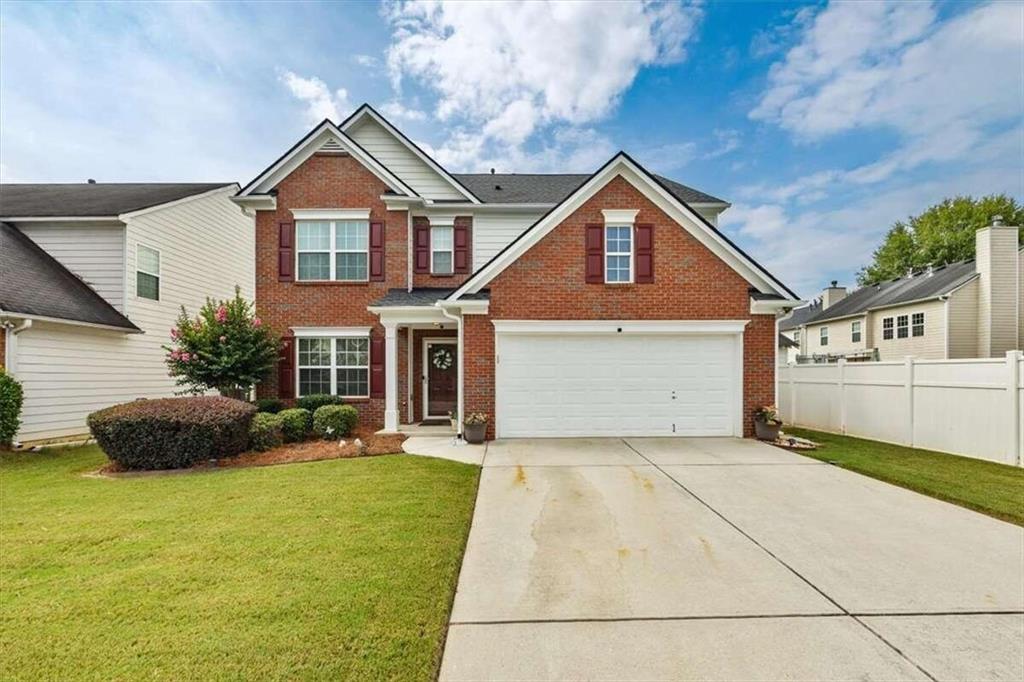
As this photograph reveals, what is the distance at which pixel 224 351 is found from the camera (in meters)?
11.2

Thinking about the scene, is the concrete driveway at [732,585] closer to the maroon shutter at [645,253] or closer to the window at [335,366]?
the maroon shutter at [645,253]

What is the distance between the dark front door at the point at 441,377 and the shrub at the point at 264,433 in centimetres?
464

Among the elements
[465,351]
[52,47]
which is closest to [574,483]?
[465,351]

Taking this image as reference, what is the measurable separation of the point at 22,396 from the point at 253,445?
16.5 feet

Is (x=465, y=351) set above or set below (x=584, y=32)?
below

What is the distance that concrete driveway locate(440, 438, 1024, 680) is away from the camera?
116 inches

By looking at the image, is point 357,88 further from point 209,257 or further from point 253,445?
point 253,445

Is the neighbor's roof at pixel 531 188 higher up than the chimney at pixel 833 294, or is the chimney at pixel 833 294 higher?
the neighbor's roof at pixel 531 188

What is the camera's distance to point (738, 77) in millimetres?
16250

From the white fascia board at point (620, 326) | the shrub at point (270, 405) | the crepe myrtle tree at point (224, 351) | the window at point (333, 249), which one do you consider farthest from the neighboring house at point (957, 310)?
the crepe myrtle tree at point (224, 351)

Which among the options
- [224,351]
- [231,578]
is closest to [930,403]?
[231,578]

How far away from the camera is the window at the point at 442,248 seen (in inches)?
545

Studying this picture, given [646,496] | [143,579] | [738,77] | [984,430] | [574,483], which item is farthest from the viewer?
[738,77]

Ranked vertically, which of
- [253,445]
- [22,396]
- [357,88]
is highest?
[357,88]
